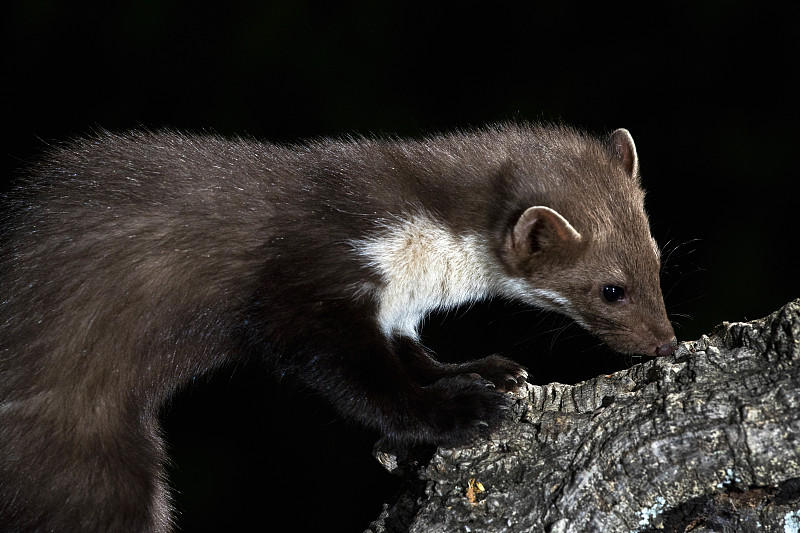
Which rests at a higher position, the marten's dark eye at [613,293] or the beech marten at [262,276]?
the beech marten at [262,276]

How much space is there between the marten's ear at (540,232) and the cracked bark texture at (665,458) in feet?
2.28

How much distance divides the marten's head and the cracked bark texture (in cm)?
63

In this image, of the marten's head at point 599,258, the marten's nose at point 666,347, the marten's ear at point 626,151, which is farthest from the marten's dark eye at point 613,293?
the marten's ear at point 626,151

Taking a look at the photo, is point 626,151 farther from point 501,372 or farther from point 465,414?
point 465,414

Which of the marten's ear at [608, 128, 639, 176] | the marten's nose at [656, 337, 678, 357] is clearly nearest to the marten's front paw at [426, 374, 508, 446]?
the marten's nose at [656, 337, 678, 357]

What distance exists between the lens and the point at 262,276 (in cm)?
340

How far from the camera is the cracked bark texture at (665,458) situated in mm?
2559

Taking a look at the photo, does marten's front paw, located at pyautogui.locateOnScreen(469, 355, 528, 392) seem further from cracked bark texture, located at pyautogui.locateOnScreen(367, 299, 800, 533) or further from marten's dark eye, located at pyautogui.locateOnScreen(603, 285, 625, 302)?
cracked bark texture, located at pyautogui.locateOnScreen(367, 299, 800, 533)

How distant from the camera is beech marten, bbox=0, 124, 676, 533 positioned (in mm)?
3275

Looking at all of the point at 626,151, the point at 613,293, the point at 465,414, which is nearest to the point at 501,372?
the point at 613,293

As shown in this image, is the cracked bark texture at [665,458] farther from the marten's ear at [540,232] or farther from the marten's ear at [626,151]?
the marten's ear at [626,151]

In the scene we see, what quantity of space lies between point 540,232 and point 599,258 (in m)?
0.28

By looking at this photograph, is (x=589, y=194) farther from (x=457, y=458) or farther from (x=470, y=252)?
(x=457, y=458)

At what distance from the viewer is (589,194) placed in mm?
3578
